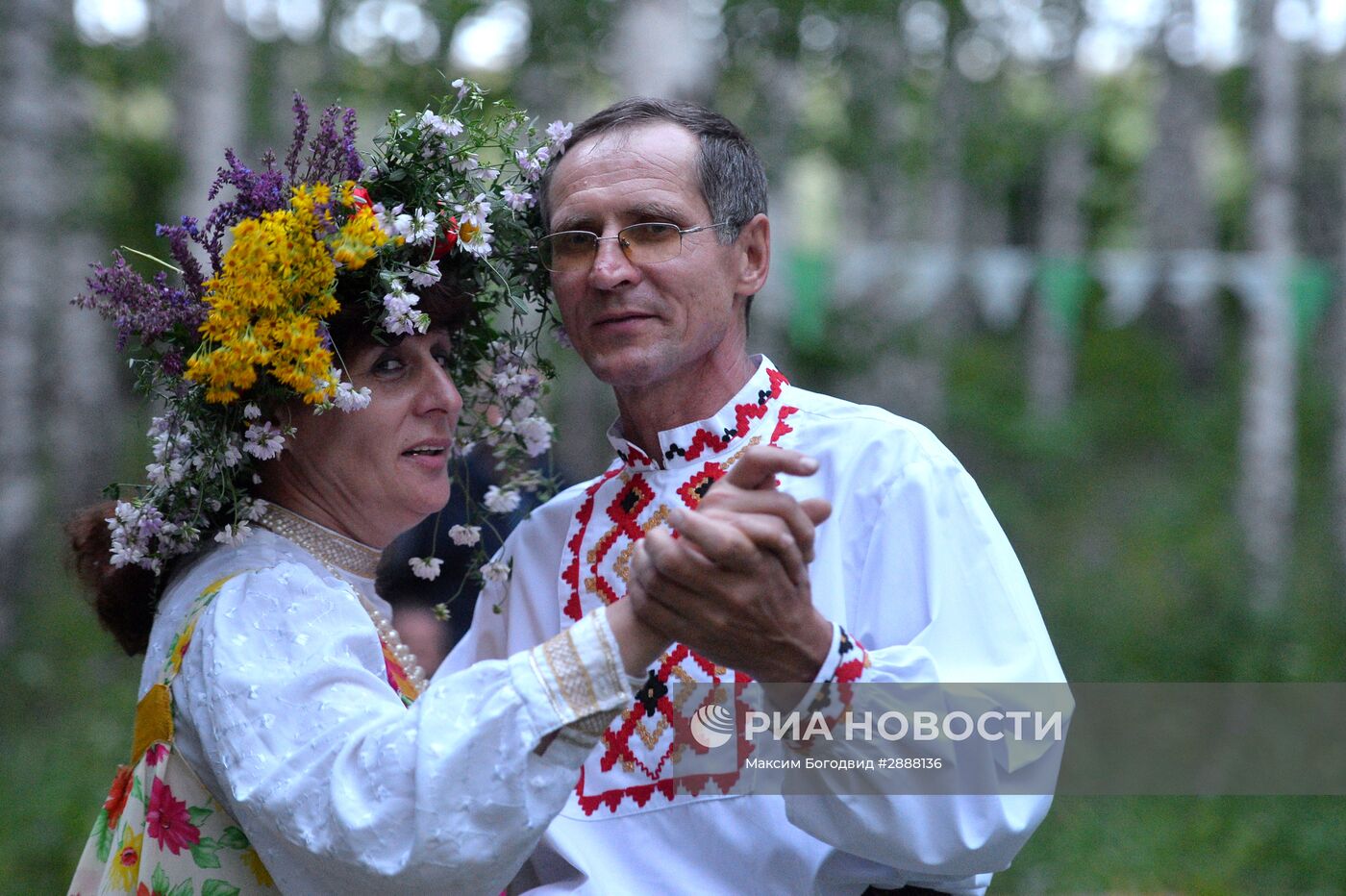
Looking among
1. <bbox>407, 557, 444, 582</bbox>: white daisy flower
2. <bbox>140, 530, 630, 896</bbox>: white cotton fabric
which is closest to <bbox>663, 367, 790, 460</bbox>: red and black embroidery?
<bbox>407, 557, 444, 582</bbox>: white daisy flower

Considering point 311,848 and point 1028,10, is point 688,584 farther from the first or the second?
point 1028,10

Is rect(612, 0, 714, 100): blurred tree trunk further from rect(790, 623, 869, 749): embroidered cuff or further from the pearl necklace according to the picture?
rect(790, 623, 869, 749): embroidered cuff

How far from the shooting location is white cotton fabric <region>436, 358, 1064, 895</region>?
7.06 feet

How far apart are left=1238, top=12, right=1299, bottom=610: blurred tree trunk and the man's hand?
8.25 meters

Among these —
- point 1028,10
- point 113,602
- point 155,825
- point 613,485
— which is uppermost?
point 1028,10

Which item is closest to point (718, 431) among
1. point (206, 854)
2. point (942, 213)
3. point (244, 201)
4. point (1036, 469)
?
point (244, 201)

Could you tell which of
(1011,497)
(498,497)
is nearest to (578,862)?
(498,497)

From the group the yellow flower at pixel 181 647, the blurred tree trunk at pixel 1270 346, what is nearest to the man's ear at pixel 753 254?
the yellow flower at pixel 181 647

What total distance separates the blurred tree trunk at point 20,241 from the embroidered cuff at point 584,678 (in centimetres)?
675

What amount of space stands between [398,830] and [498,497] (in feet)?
3.82

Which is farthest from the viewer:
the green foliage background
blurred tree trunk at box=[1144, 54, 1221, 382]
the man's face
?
blurred tree trunk at box=[1144, 54, 1221, 382]

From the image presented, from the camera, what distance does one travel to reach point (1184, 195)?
2002 cm

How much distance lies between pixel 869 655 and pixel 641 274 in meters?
0.93

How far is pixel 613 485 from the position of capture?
2887mm
